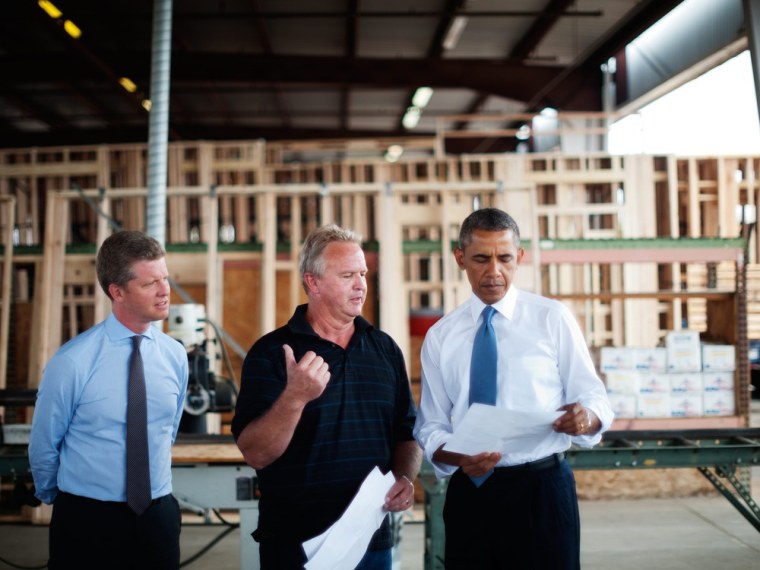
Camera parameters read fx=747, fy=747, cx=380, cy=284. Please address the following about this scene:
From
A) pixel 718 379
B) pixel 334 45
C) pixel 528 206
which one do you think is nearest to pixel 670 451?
pixel 718 379

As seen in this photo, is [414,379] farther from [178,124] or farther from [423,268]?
[178,124]

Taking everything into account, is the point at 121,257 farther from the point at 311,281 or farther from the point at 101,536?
the point at 101,536

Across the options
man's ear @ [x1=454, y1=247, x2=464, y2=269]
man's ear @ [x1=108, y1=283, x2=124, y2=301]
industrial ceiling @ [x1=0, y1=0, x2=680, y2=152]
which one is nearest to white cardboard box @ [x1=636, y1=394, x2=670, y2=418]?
man's ear @ [x1=454, y1=247, x2=464, y2=269]

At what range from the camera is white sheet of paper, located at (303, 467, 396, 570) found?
2.35 m

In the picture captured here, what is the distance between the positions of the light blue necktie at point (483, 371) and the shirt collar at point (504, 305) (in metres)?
0.08

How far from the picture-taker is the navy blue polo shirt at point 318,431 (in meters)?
2.43

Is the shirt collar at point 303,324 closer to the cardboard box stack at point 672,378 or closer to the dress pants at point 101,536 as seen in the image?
the dress pants at point 101,536

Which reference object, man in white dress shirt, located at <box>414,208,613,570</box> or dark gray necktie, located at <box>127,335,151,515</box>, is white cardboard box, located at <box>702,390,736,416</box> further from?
dark gray necktie, located at <box>127,335,151,515</box>

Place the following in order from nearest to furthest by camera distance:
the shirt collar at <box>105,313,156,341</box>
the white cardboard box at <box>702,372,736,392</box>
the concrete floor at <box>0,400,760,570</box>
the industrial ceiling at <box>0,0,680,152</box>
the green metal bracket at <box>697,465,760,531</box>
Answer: the shirt collar at <box>105,313,156,341</box> < the green metal bracket at <box>697,465,760,531</box> < the concrete floor at <box>0,400,760,570</box> < the white cardboard box at <box>702,372,736,392</box> < the industrial ceiling at <box>0,0,680,152</box>

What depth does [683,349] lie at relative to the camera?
7.66m

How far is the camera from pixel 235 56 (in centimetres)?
1491

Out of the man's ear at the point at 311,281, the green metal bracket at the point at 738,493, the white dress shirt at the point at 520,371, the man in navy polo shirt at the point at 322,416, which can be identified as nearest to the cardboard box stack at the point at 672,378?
the green metal bracket at the point at 738,493

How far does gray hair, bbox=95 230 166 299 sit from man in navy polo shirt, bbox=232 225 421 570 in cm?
64

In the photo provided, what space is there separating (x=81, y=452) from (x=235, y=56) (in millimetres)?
13346
